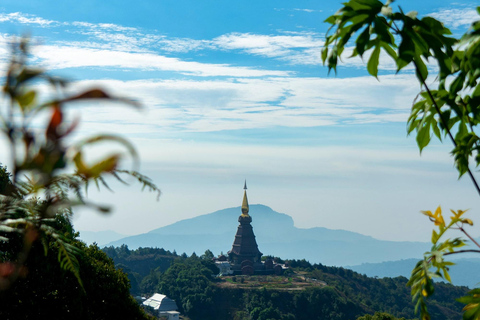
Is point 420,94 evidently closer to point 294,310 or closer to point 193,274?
point 294,310

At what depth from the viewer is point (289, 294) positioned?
6369 cm

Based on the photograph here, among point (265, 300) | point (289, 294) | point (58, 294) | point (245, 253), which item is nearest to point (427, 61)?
point (58, 294)

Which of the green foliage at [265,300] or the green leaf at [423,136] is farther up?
the green leaf at [423,136]

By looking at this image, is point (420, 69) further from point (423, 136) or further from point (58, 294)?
point (58, 294)

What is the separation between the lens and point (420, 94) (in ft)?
9.38

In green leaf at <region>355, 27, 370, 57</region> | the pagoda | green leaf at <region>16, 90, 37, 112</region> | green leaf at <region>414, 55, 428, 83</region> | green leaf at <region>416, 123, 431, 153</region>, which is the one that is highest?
the pagoda

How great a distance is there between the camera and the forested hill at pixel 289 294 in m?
62.7

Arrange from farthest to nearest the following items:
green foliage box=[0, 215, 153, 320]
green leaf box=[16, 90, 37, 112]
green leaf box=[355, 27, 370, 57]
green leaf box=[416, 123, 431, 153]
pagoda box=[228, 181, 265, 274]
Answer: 1. pagoda box=[228, 181, 265, 274]
2. green foliage box=[0, 215, 153, 320]
3. green leaf box=[416, 123, 431, 153]
4. green leaf box=[355, 27, 370, 57]
5. green leaf box=[16, 90, 37, 112]

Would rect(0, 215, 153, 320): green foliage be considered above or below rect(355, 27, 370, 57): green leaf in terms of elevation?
below

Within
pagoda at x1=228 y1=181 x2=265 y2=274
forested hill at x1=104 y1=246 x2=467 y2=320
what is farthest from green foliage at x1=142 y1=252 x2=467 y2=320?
pagoda at x1=228 y1=181 x2=265 y2=274

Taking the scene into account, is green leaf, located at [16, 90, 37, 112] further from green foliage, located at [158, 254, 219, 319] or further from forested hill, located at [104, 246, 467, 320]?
green foliage, located at [158, 254, 219, 319]

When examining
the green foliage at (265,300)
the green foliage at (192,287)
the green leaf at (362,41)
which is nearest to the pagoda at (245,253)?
the green foliage at (192,287)

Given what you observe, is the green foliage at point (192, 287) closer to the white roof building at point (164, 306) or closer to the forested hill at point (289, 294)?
the forested hill at point (289, 294)

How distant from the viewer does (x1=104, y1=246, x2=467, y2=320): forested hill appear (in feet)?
206
